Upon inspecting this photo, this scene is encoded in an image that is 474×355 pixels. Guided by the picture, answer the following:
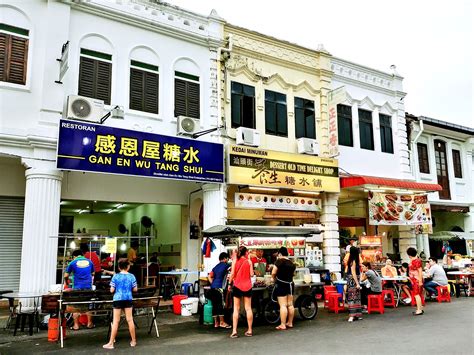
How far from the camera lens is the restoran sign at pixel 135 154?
11.0m

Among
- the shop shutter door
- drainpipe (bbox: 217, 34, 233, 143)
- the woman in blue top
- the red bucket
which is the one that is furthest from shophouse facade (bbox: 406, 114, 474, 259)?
the shop shutter door

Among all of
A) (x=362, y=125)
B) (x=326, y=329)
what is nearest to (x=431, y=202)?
(x=362, y=125)

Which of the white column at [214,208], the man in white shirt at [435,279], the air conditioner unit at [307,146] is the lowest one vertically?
the man in white shirt at [435,279]

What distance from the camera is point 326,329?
943 centimetres

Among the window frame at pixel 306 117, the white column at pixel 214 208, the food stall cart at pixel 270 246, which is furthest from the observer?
the window frame at pixel 306 117

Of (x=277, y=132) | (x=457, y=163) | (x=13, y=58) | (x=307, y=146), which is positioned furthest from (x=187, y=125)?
(x=457, y=163)

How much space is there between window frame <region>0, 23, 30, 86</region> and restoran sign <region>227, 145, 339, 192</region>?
20.0 ft

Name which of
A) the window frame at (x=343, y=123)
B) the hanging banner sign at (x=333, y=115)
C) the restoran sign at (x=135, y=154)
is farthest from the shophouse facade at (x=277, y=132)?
the restoran sign at (x=135, y=154)

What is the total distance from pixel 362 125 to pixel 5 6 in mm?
13083

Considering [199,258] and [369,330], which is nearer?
[369,330]

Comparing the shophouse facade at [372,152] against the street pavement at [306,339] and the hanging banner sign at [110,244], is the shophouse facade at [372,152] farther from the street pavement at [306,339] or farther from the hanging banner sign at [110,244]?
the hanging banner sign at [110,244]

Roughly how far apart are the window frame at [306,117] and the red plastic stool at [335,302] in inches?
245

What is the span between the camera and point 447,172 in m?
21.9

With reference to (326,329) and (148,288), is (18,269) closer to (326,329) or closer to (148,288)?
(148,288)
